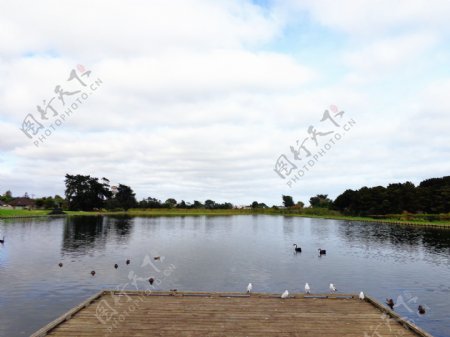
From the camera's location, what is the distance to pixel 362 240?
7431 cm

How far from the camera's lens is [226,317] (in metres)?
19.0

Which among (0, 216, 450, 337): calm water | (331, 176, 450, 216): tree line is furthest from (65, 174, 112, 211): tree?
(331, 176, 450, 216): tree line

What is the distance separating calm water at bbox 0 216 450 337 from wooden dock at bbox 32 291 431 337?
5500mm

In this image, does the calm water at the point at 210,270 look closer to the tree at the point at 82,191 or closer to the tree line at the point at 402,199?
the tree line at the point at 402,199

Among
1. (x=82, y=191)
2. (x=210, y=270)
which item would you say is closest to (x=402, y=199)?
(x=210, y=270)

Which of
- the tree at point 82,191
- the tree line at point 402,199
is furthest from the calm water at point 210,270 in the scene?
the tree at point 82,191

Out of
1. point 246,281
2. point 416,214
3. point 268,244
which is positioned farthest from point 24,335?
point 416,214

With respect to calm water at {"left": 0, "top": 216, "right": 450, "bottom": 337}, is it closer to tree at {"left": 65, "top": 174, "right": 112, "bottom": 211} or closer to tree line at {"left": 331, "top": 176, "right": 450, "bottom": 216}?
tree line at {"left": 331, "top": 176, "right": 450, "bottom": 216}

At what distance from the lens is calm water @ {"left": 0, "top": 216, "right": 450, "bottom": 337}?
27.8 metres

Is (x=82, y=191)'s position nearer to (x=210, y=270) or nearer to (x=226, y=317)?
(x=210, y=270)

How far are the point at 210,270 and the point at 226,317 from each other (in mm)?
22122

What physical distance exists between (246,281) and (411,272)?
2026 centimetres

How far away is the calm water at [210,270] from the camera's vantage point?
27844mm

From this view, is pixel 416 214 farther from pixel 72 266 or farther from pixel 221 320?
pixel 221 320
